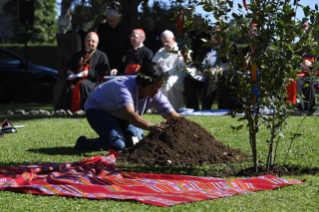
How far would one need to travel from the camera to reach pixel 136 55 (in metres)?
11.0

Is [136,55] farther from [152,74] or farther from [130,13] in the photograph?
[152,74]

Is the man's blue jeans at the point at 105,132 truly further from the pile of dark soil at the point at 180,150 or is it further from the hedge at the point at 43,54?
the hedge at the point at 43,54

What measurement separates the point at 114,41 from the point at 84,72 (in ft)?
5.04

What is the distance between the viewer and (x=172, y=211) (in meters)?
3.23

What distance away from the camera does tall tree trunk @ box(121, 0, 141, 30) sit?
12727 mm

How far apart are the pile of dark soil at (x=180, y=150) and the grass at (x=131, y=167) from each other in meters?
0.33

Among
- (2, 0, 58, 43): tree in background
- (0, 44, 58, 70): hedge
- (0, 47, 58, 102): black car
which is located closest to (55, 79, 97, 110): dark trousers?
(0, 47, 58, 102): black car

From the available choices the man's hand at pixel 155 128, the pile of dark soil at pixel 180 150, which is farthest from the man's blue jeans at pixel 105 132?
the man's hand at pixel 155 128

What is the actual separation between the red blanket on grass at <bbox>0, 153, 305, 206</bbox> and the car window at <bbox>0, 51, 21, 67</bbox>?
13.6 meters

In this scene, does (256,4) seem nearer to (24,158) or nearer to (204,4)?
(204,4)

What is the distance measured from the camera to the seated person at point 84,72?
1083 cm

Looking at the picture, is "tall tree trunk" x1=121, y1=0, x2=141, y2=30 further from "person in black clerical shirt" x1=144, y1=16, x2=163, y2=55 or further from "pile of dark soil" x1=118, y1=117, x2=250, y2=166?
"pile of dark soil" x1=118, y1=117, x2=250, y2=166

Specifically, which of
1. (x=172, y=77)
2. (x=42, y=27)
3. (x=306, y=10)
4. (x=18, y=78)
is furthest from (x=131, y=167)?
(x=42, y=27)

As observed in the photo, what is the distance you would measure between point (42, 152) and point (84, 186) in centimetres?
227
